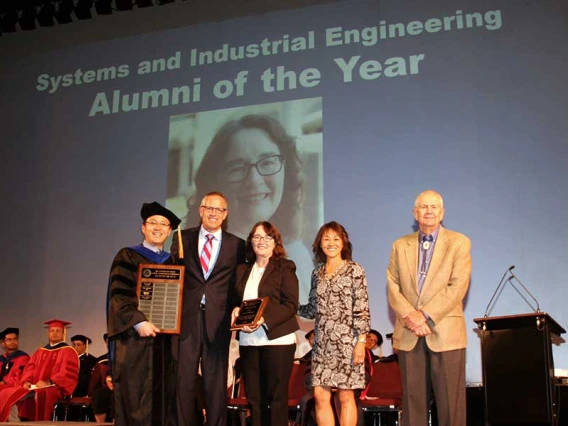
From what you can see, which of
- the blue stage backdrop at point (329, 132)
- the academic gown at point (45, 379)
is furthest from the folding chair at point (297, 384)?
the academic gown at point (45, 379)

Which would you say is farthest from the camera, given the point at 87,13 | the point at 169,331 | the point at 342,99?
the point at 87,13

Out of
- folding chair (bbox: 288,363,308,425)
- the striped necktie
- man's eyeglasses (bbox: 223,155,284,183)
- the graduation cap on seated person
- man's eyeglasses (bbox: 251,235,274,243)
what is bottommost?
folding chair (bbox: 288,363,308,425)

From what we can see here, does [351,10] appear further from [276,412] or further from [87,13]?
[276,412]

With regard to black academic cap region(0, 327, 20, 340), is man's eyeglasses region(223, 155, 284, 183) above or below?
above

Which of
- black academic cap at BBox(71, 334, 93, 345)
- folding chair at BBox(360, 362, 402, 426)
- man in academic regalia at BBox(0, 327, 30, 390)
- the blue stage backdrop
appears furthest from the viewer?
black academic cap at BBox(71, 334, 93, 345)

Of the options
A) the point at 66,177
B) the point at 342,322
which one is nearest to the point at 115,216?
the point at 66,177

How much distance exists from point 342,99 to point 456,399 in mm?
3805

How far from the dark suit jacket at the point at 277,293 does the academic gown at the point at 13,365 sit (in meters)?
4.09

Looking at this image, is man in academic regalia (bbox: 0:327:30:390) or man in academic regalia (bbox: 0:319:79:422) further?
man in academic regalia (bbox: 0:327:30:390)

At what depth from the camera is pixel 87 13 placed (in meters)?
8.19

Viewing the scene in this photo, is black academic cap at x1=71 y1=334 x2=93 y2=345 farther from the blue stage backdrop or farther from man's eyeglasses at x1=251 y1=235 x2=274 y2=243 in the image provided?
man's eyeglasses at x1=251 y1=235 x2=274 y2=243

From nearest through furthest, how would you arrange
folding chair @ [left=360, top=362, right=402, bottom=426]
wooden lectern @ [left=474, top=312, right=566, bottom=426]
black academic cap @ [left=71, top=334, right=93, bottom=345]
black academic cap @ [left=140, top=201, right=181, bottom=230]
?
black academic cap @ [left=140, top=201, right=181, bottom=230], wooden lectern @ [left=474, top=312, right=566, bottom=426], folding chair @ [left=360, top=362, right=402, bottom=426], black academic cap @ [left=71, top=334, right=93, bottom=345]

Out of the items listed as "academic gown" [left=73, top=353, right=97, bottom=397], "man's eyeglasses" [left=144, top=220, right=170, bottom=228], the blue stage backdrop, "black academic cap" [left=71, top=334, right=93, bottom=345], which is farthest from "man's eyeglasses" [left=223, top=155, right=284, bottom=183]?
"man's eyeglasses" [left=144, top=220, right=170, bottom=228]

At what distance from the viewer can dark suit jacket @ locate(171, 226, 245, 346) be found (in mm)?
4094
